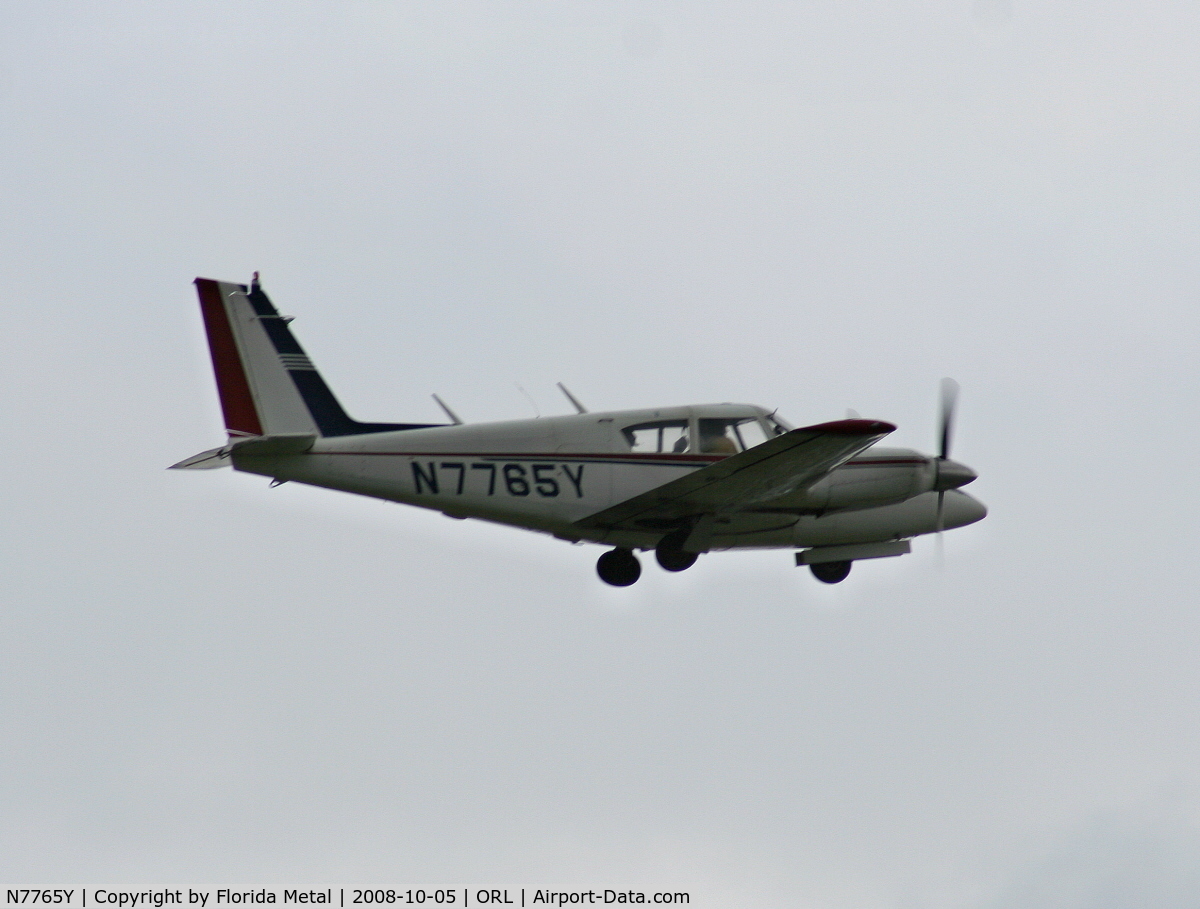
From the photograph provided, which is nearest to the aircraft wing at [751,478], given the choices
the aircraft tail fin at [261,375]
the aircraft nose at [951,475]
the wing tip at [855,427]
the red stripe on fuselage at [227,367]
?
the wing tip at [855,427]

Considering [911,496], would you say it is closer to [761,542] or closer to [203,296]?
[761,542]

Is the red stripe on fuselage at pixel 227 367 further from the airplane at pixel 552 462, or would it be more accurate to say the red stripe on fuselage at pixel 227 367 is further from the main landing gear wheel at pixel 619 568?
the main landing gear wheel at pixel 619 568

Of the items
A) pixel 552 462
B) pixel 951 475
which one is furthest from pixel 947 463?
pixel 552 462

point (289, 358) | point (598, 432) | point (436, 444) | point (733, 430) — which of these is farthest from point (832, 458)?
point (289, 358)

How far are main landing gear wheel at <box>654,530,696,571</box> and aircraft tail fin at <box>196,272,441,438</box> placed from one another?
3486mm

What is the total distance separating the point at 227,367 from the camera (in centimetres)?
2016

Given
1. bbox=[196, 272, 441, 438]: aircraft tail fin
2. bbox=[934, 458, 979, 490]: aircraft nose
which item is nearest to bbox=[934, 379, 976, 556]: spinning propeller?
bbox=[934, 458, 979, 490]: aircraft nose

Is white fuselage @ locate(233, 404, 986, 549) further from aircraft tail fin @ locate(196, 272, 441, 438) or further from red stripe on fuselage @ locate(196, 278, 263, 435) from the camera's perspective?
red stripe on fuselage @ locate(196, 278, 263, 435)

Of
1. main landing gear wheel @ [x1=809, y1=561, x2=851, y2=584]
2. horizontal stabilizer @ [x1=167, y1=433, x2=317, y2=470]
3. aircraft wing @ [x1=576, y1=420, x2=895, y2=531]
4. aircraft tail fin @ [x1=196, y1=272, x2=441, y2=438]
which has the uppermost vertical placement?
aircraft tail fin @ [x1=196, y1=272, x2=441, y2=438]

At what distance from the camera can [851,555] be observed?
21.8m

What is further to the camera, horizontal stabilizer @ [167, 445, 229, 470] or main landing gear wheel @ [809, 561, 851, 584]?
main landing gear wheel @ [809, 561, 851, 584]

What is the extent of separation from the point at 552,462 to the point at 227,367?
13.9 ft

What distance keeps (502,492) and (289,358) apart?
3253 millimetres

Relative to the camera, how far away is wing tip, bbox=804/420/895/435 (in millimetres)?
17344
